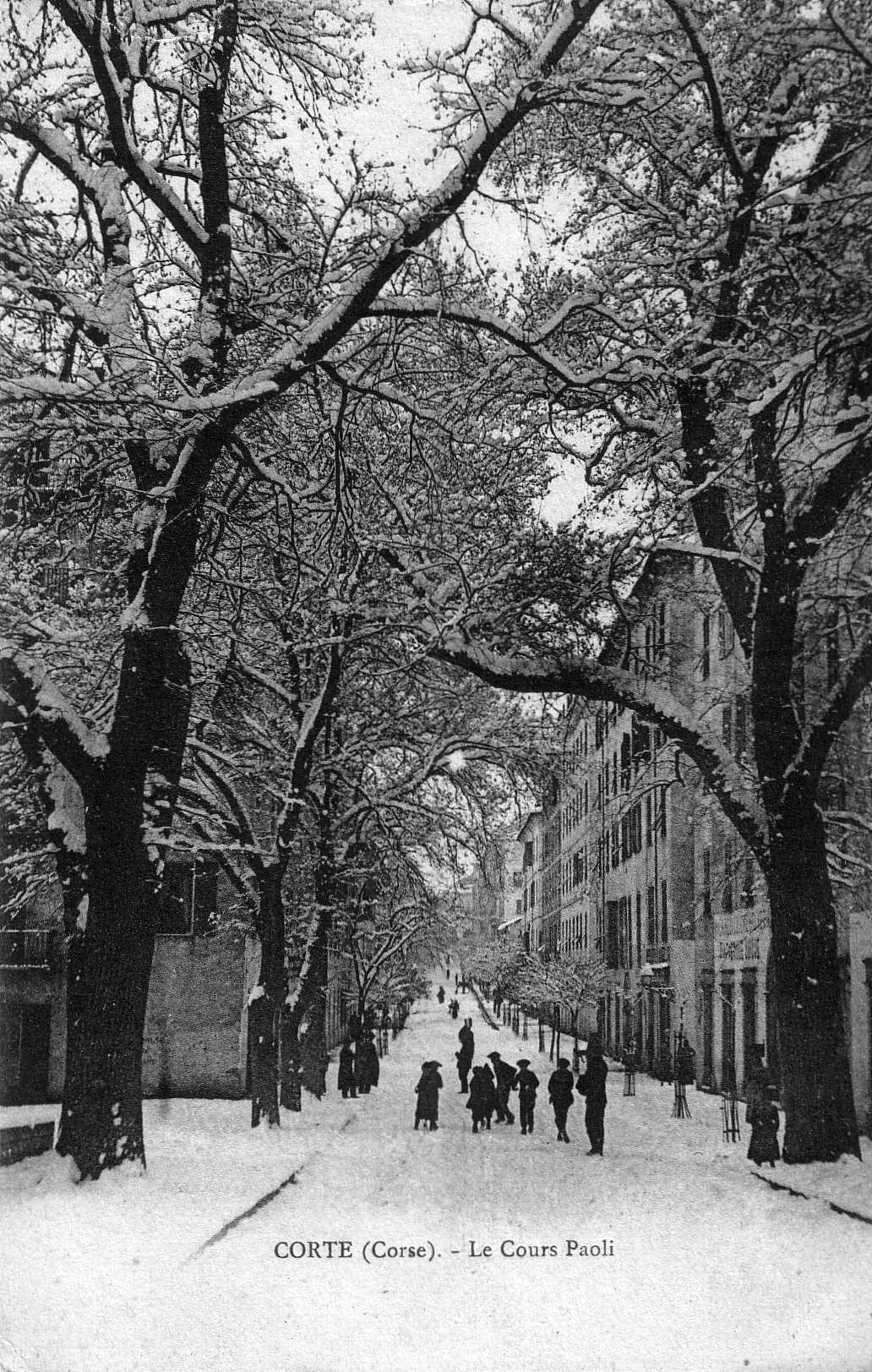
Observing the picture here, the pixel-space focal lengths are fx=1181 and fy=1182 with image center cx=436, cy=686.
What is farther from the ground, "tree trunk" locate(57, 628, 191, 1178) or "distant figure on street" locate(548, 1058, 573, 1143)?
"tree trunk" locate(57, 628, 191, 1178)

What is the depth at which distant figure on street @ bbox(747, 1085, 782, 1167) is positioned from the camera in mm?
6855

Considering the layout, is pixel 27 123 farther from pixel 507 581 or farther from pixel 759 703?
pixel 759 703

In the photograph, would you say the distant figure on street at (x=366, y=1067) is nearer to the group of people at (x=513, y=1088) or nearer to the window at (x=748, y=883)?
the group of people at (x=513, y=1088)

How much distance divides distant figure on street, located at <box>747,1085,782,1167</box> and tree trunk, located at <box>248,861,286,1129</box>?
10387 millimetres

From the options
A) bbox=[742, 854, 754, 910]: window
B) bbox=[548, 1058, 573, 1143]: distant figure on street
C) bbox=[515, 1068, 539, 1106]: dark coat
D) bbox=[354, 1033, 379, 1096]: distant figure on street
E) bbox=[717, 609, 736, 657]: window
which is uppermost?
bbox=[717, 609, 736, 657]: window

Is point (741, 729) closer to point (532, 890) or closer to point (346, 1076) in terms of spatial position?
point (346, 1076)

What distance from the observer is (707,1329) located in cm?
622

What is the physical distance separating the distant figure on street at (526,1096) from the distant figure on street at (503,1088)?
8.6 inches

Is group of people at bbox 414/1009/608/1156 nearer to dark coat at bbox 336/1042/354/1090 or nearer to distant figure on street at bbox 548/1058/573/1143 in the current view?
distant figure on street at bbox 548/1058/573/1143

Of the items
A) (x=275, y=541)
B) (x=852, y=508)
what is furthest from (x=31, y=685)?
(x=852, y=508)

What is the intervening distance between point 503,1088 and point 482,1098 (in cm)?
192

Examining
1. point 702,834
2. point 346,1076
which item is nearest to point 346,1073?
point 346,1076

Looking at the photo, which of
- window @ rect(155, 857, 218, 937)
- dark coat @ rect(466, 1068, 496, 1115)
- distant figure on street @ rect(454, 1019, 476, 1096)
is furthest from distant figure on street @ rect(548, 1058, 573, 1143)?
window @ rect(155, 857, 218, 937)

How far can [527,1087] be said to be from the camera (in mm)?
18984
